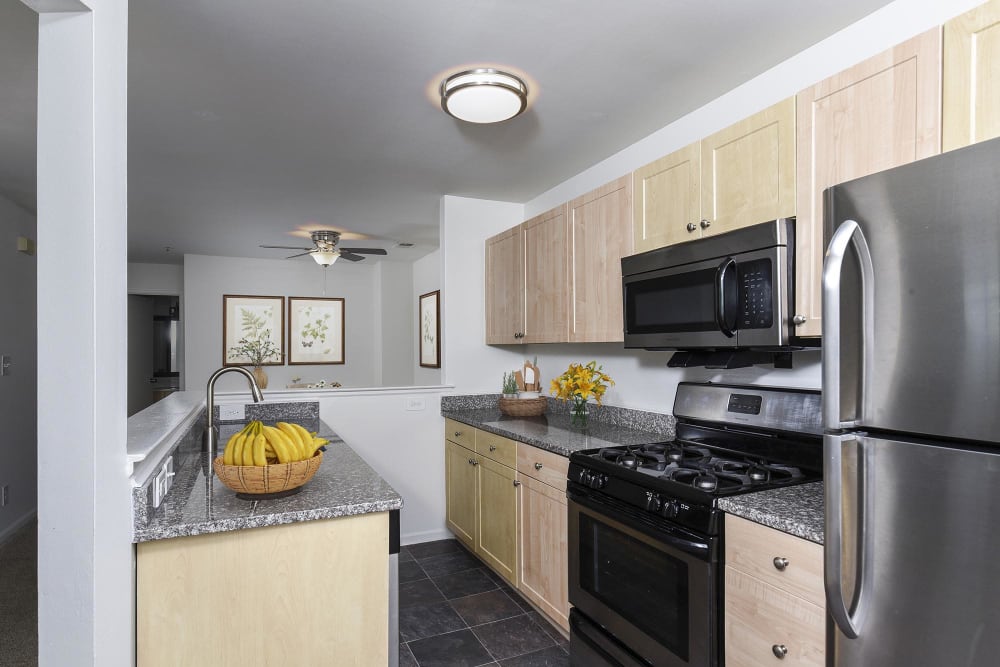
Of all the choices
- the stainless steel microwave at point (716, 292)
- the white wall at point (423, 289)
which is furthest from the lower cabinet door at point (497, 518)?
the white wall at point (423, 289)

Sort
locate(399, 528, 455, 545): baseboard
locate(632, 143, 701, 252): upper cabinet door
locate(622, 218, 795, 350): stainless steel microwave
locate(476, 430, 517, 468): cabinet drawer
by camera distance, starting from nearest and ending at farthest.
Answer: locate(622, 218, 795, 350): stainless steel microwave → locate(632, 143, 701, 252): upper cabinet door → locate(476, 430, 517, 468): cabinet drawer → locate(399, 528, 455, 545): baseboard

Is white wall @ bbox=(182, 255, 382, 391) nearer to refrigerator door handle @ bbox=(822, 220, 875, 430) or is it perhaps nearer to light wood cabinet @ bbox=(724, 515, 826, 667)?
light wood cabinet @ bbox=(724, 515, 826, 667)

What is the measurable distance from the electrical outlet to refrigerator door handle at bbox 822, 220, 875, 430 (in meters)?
3.10

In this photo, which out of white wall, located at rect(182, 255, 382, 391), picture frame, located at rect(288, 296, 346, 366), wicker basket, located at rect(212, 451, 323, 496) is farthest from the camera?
picture frame, located at rect(288, 296, 346, 366)

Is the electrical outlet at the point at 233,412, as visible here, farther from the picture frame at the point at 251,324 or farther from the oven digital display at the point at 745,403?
the picture frame at the point at 251,324

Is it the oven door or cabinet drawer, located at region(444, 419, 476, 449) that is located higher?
cabinet drawer, located at region(444, 419, 476, 449)

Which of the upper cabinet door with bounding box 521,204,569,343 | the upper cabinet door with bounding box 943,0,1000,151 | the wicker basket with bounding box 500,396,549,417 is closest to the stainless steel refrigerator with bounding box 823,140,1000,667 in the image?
the upper cabinet door with bounding box 943,0,1000,151

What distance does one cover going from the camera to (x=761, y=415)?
7.06ft

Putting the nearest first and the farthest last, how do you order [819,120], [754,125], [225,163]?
[819,120], [754,125], [225,163]

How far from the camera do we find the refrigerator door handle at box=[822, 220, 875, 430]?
3.51ft

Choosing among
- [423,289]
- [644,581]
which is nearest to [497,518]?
[644,581]

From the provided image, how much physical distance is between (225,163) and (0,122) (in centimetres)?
99

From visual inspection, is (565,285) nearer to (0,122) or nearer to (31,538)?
(0,122)

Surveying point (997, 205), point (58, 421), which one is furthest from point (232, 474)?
point (997, 205)
